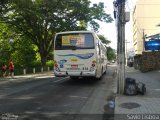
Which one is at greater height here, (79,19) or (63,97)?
(79,19)

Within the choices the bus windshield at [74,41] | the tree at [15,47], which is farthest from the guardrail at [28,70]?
the bus windshield at [74,41]

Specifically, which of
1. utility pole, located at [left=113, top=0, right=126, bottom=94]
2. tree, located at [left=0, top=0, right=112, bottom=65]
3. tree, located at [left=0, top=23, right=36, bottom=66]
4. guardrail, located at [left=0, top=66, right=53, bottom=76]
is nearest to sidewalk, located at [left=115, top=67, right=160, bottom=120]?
Answer: utility pole, located at [left=113, top=0, right=126, bottom=94]

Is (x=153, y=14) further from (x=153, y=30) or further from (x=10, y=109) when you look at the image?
(x=10, y=109)

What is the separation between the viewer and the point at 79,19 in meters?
49.4

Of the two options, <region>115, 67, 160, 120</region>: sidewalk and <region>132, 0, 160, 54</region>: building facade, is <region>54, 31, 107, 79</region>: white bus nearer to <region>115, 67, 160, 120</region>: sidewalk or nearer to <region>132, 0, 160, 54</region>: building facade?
<region>115, 67, 160, 120</region>: sidewalk

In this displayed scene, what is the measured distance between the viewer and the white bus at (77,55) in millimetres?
21516

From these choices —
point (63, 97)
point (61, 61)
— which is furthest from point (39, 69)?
point (63, 97)

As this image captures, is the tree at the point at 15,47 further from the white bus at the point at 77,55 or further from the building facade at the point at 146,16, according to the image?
the building facade at the point at 146,16

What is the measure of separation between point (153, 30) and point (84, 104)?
96.0 m

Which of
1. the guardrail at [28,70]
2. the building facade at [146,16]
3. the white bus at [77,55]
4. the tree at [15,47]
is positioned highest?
the building facade at [146,16]

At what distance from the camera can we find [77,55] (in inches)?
851

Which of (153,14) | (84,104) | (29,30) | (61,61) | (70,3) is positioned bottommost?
(84,104)

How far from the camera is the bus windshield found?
2159cm

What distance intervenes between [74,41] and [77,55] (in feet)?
2.98
